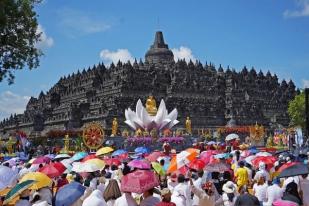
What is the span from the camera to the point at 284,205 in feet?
20.3

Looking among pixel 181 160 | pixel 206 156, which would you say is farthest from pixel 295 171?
pixel 206 156

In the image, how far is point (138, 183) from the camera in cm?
751

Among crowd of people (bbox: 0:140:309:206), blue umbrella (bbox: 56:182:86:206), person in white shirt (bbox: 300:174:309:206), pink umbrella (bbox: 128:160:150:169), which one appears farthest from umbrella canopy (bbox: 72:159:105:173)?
person in white shirt (bbox: 300:174:309:206)

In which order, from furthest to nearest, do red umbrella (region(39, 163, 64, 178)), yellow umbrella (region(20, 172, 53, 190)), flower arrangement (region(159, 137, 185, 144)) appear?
1. flower arrangement (region(159, 137, 185, 144))
2. red umbrella (region(39, 163, 64, 178))
3. yellow umbrella (region(20, 172, 53, 190))

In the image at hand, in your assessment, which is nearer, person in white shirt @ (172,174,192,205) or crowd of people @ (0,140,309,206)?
crowd of people @ (0,140,309,206)

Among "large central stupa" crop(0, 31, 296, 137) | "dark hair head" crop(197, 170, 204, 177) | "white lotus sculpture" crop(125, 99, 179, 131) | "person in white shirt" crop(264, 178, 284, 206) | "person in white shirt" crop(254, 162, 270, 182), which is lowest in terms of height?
"person in white shirt" crop(264, 178, 284, 206)

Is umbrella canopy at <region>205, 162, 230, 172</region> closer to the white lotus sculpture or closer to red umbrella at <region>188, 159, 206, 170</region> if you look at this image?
red umbrella at <region>188, 159, 206, 170</region>

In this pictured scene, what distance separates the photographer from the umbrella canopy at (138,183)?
7.44 metres

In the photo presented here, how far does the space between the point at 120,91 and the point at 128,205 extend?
64.5 meters

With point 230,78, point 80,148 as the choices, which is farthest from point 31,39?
point 230,78

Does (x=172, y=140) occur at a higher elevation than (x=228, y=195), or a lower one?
higher

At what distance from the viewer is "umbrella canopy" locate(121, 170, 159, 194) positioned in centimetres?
744

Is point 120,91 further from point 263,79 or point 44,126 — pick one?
point 263,79

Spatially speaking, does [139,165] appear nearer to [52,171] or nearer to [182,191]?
[52,171]
